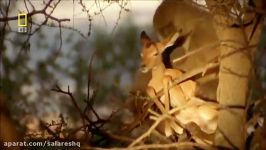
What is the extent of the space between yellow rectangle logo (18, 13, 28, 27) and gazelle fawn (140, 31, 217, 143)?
383mm

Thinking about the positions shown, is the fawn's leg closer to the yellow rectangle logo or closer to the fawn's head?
the fawn's head

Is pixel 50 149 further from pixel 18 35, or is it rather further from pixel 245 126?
pixel 245 126

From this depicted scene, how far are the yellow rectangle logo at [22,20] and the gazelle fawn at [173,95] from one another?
0.38 meters

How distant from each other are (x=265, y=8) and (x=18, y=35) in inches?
32.4

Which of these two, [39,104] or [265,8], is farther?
[39,104]

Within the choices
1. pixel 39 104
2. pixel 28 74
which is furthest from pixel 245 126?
pixel 28 74

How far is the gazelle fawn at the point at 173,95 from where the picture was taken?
1.56m

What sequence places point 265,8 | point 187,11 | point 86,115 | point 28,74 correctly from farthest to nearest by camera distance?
point 28,74 → point 187,11 → point 86,115 → point 265,8

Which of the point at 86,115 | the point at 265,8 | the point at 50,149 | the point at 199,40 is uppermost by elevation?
the point at 265,8

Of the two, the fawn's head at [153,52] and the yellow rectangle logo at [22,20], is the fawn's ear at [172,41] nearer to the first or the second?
the fawn's head at [153,52]

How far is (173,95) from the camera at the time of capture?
5.19ft

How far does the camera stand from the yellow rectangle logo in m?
1.55

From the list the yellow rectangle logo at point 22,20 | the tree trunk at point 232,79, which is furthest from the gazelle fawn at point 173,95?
the yellow rectangle logo at point 22,20

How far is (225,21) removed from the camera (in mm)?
1398
